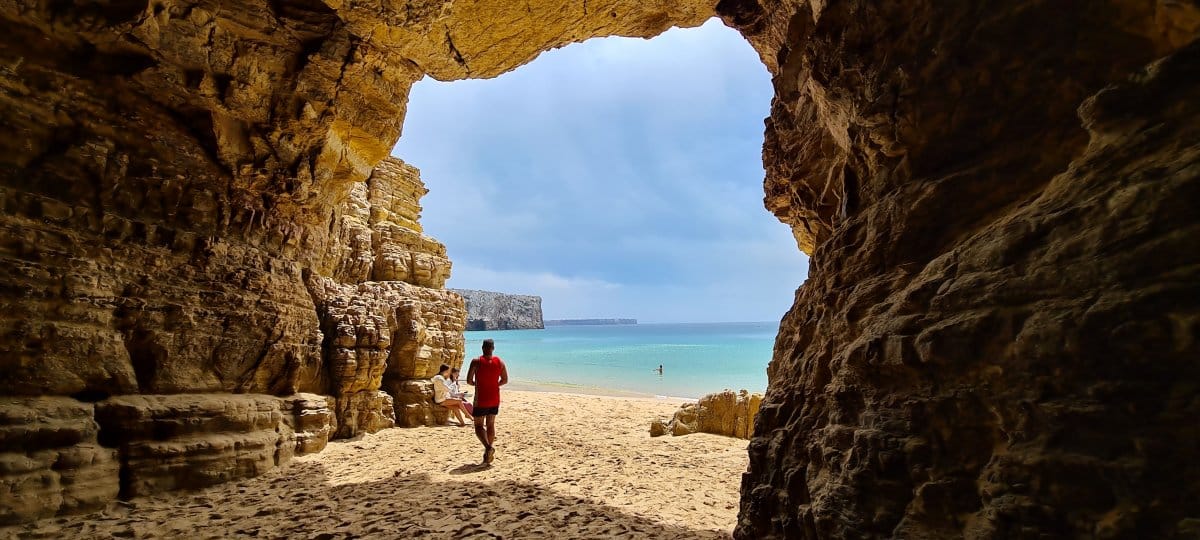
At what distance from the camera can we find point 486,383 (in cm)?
693

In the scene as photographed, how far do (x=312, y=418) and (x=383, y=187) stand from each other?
21.8ft

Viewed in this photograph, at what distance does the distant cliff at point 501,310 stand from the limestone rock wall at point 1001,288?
103 m

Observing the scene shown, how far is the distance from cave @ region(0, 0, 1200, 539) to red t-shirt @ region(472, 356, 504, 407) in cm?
276

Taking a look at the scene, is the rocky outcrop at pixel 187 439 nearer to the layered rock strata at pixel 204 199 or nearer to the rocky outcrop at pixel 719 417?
the layered rock strata at pixel 204 199

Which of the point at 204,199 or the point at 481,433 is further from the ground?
the point at 204,199

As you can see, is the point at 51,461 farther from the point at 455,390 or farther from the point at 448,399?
the point at 455,390

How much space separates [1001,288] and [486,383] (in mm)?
6245

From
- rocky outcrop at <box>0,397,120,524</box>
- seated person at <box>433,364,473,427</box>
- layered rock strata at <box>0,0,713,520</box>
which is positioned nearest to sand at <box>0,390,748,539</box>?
rocky outcrop at <box>0,397,120,524</box>

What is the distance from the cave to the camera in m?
1.73

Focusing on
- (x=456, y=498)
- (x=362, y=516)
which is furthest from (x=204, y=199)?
(x=456, y=498)

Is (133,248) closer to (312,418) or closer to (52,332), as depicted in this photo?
(52,332)

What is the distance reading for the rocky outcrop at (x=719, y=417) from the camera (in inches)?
354

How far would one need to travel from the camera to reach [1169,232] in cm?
161

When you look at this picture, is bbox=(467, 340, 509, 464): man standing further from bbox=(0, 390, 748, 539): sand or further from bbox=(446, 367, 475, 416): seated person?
bbox=(446, 367, 475, 416): seated person
